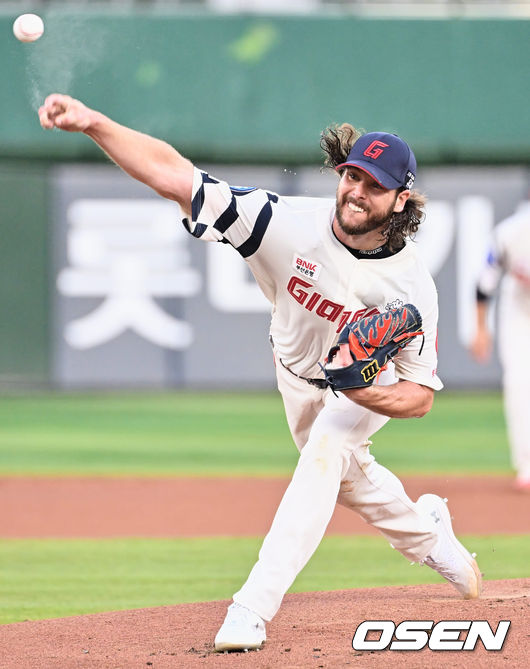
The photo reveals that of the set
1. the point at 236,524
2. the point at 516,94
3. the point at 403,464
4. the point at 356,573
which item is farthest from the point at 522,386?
the point at 516,94

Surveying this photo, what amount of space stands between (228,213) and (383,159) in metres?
0.53

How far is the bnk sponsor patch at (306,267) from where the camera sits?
13.3 feet

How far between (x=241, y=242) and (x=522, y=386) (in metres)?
4.16

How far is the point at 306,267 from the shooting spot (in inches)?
159

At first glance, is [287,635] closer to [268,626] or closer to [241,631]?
[268,626]

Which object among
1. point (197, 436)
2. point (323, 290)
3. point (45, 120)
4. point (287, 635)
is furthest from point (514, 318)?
point (45, 120)

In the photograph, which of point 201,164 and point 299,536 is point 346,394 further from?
point 201,164

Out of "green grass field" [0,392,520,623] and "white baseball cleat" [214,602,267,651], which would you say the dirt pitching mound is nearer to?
"white baseball cleat" [214,602,267,651]

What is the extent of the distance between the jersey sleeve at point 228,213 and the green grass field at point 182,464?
5.53 feet

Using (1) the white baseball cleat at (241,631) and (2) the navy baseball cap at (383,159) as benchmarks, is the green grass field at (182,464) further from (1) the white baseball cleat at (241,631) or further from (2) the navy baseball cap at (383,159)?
(2) the navy baseball cap at (383,159)

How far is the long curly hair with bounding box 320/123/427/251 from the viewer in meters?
4.09

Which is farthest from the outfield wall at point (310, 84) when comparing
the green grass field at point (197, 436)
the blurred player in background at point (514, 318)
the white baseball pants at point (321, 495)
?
the white baseball pants at point (321, 495)

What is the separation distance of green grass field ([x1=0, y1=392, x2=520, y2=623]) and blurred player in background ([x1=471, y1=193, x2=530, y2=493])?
1.04 m

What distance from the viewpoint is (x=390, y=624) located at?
4.04 metres
